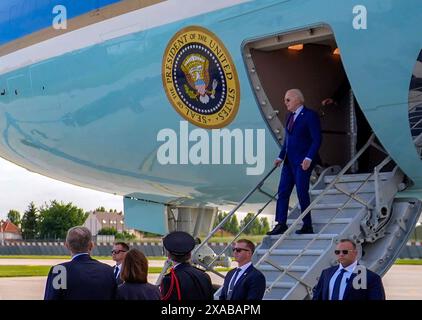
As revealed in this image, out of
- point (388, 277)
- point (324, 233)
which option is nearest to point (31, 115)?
point (324, 233)

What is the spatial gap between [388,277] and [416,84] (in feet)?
58.5

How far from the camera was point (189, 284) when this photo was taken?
590 cm

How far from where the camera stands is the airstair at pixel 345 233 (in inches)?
303

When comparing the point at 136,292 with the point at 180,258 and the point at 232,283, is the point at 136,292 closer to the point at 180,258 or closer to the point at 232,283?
the point at 180,258

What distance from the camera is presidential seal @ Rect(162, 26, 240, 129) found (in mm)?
8773

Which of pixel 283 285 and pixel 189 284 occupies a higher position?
pixel 189 284

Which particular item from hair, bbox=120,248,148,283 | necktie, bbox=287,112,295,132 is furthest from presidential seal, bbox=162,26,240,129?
hair, bbox=120,248,148,283

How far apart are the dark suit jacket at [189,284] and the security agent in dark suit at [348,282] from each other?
869 millimetres

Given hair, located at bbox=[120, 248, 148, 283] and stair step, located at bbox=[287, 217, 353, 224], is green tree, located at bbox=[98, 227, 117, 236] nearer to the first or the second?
stair step, located at bbox=[287, 217, 353, 224]

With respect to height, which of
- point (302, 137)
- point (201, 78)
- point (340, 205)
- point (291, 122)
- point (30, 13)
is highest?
point (30, 13)

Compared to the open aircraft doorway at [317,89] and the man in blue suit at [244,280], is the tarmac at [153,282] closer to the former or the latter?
the open aircraft doorway at [317,89]

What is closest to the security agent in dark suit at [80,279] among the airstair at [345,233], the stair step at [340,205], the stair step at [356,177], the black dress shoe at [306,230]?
the airstair at [345,233]

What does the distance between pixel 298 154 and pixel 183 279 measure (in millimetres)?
2679

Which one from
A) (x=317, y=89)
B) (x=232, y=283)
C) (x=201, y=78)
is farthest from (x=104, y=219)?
(x=232, y=283)
